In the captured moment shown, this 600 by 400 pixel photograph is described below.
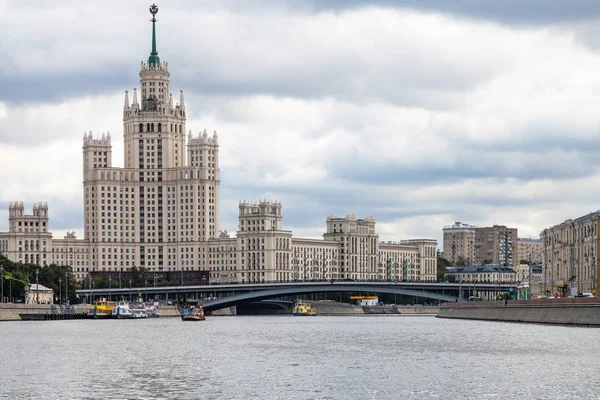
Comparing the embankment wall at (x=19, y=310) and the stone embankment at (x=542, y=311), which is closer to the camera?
the stone embankment at (x=542, y=311)

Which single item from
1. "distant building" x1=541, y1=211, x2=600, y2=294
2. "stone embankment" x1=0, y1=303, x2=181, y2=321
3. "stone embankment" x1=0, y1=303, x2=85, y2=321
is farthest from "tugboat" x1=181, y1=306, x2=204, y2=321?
"distant building" x1=541, y1=211, x2=600, y2=294

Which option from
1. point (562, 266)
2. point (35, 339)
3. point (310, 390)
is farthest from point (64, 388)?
point (562, 266)

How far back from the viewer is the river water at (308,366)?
6831cm

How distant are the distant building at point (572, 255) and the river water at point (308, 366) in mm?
33994

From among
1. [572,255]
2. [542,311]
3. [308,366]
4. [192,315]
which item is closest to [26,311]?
[192,315]

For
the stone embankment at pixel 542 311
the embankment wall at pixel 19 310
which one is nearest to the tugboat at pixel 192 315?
the embankment wall at pixel 19 310

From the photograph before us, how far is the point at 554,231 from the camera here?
602 feet

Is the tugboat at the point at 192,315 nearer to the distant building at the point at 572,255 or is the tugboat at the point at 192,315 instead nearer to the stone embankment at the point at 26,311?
the stone embankment at the point at 26,311

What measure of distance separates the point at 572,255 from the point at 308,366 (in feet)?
305

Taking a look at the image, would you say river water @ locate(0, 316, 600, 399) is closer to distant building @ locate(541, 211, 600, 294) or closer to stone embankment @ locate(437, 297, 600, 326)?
stone embankment @ locate(437, 297, 600, 326)

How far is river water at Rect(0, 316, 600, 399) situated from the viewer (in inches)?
2689

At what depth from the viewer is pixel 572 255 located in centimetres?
17025

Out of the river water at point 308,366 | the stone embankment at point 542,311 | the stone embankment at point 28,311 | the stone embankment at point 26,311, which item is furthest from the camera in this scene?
the stone embankment at point 28,311

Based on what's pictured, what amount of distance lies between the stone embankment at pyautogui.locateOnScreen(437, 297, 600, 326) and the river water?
7.23 ft
